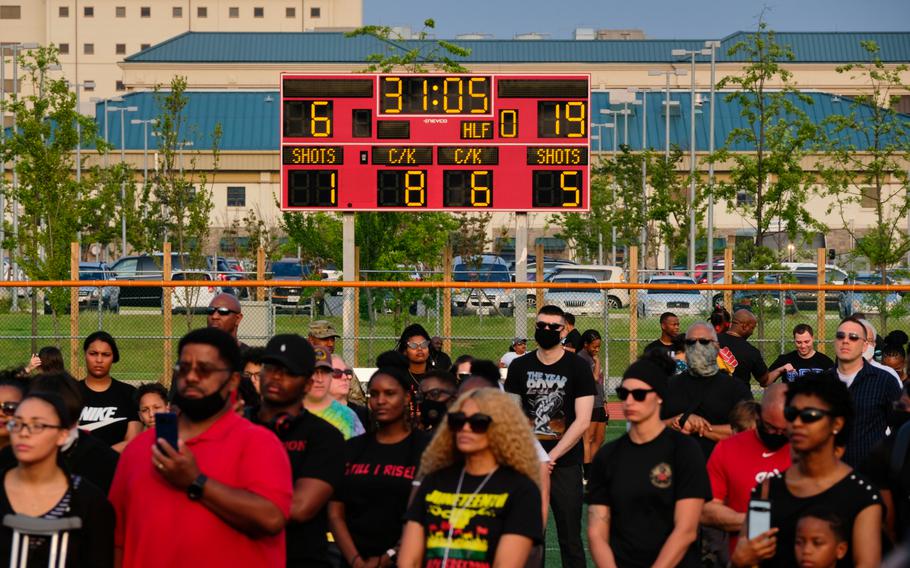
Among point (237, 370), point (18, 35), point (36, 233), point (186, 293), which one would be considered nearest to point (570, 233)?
point (36, 233)

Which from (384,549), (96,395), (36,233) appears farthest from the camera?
(36,233)

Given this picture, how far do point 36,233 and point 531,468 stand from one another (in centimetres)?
2580

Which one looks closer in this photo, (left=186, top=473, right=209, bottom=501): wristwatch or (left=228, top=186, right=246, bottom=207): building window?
(left=186, top=473, right=209, bottom=501): wristwatch

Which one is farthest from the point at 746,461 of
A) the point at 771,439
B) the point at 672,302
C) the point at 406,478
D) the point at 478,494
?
the point at 672,302

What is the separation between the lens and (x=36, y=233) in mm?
30219

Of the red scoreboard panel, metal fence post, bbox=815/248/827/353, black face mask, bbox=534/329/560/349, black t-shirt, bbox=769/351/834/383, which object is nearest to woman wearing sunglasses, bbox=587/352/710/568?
black face mask, bbox=534/329/560/349

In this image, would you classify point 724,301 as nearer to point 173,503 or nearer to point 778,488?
point 778,488

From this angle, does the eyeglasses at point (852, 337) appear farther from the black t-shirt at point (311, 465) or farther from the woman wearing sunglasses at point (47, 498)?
the woman wearing sunglasses at point (47, 498)

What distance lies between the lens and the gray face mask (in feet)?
30.7

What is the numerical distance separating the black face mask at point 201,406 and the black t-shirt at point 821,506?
2.37m

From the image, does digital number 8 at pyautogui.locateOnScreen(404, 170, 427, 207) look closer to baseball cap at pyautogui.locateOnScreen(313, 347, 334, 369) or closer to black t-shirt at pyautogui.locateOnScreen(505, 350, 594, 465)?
black t-shirt at pyautogui.locateOnScreen(505, 350, 594, 465)

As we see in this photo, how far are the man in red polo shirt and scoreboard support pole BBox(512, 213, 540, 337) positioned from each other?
44.2 feet

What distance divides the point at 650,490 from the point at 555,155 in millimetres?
14399

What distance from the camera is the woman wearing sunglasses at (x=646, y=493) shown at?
22.1ft
